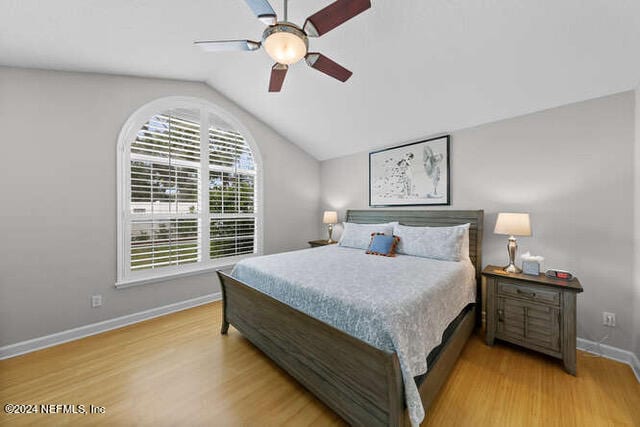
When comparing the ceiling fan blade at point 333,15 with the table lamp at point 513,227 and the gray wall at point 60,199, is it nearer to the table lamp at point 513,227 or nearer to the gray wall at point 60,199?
the table lamp at point 513,227

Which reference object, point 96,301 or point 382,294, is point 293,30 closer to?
point 382,294

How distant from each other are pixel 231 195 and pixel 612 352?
446cm

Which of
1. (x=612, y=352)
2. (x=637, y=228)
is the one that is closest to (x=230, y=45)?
(x=637, y=228)

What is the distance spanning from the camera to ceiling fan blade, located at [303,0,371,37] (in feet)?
4.49

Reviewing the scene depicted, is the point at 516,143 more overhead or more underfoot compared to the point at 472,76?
more underfoot

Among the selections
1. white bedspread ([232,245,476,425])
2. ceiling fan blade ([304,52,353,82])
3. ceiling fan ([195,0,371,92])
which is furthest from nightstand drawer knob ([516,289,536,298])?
ceiling fan ([195,0,371,92])

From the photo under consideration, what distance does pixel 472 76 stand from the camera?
90.8 inches

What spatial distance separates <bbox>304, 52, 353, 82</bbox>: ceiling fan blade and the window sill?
289 centimetres

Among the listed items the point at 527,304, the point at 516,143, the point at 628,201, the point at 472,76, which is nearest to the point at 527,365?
the point at 527,304

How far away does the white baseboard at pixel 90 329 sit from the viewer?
217 centimetres

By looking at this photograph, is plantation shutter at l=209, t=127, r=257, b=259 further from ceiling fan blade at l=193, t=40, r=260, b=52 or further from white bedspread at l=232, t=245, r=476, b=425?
ceiling fan blade at l=193, t=40, r=260, b=52

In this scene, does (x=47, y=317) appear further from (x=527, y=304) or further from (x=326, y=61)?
(x=527, y=304)

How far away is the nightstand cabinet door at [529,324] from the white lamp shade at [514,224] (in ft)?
2.01

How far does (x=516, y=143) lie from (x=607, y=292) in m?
1.60
